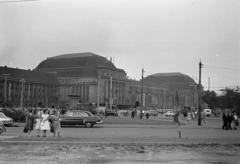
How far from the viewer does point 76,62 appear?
5177 inches

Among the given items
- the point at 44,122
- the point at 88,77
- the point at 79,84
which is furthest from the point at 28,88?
the point at 44,122

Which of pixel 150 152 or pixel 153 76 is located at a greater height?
pixel 153 76

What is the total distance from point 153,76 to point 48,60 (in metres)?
56.3

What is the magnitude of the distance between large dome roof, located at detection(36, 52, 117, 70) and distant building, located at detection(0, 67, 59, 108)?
1014 cm

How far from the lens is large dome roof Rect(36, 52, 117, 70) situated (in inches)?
5012

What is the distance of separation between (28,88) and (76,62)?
2725 centimetres

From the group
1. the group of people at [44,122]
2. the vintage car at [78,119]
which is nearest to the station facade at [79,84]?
the vintage car at [78,119]

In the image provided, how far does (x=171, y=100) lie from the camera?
16112cm

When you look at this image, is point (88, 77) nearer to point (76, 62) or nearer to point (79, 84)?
point (79, 84)

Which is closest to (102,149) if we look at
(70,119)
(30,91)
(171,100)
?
(70,119)

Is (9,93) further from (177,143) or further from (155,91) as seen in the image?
(177,143)

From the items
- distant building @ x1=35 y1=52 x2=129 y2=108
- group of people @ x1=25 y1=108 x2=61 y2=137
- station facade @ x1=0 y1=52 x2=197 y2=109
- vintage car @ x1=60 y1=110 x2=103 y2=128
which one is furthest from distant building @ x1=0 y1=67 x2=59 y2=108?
group of people @ x1=25 y1=108 x2=61 y2=137

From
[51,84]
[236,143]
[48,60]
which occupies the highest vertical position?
[48,60]

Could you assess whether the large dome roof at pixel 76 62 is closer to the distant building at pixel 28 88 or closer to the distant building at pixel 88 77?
the distant building at pixel 88 77
